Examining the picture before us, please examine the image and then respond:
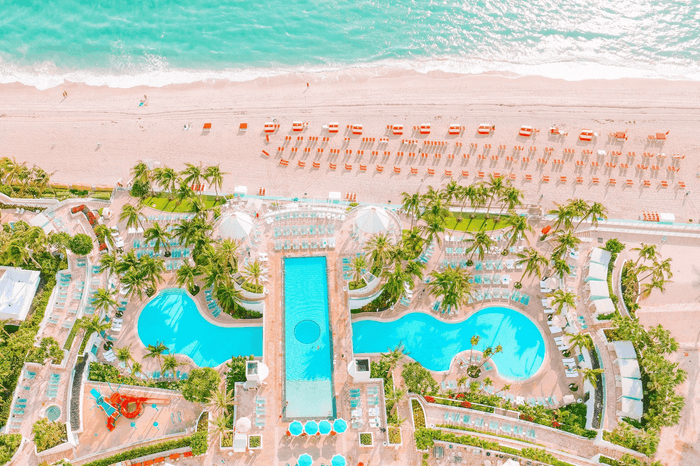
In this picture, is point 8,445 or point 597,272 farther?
point 597,272

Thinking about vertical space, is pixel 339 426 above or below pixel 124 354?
below

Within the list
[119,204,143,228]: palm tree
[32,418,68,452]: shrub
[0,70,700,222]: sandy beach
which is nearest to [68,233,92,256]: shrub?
[119,204,143,228]: palm tree

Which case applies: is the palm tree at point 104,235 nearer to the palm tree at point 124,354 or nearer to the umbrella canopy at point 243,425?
the palm tree at point 124,354

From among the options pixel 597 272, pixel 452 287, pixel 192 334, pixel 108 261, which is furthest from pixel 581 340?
pixel 108 261

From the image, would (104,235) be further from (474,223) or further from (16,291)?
(474,223)

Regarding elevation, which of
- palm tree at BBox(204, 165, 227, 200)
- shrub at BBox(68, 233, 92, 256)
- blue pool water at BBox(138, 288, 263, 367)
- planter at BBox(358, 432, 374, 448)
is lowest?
planter at BBox(358, 432, 374, 448)

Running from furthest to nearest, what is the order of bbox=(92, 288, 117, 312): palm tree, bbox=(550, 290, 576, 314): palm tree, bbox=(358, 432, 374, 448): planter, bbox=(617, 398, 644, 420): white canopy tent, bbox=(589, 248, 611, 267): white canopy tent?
bbox=(589, 248, 611, 267): white canopy tent
bbox=(550, 290, 576, 314): palm tree
bbox=(92, 288, 117, 312): palm tree
bbox=(617, 398, 644, 420): white canopy tent
bbox=(358, 432, 374, 448): planter

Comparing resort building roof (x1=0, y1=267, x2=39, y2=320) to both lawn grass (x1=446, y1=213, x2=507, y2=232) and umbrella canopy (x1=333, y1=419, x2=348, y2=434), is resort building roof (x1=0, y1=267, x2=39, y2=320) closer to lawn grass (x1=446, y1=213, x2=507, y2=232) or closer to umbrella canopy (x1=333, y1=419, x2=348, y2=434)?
umbrella canopy (x1=333, y1=419, x2=348, y2=434)
